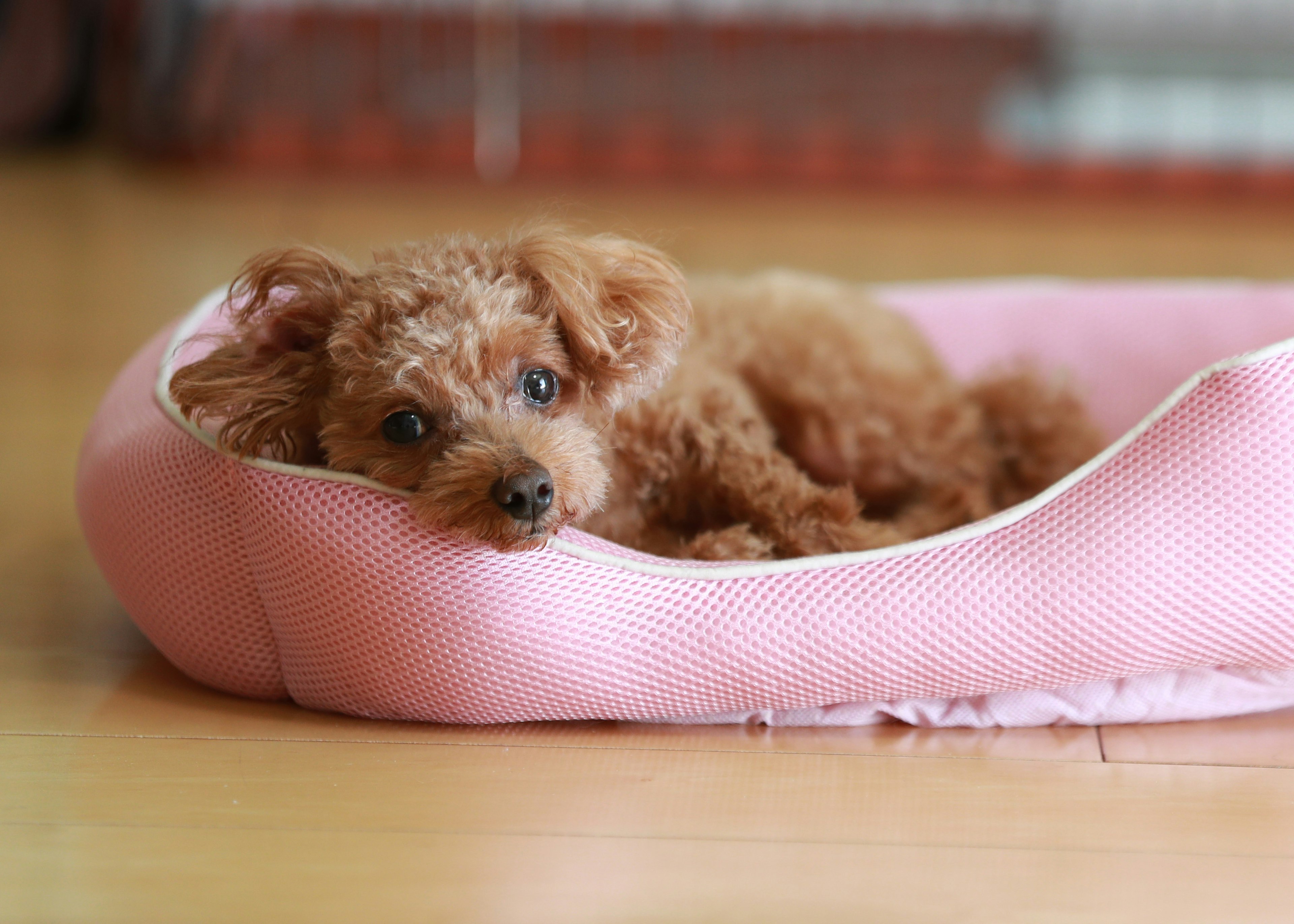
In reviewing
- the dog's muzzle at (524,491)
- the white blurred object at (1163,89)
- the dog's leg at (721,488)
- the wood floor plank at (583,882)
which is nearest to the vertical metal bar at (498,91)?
the white blurred object at (1163,89)

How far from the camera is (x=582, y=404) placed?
58.0 inches

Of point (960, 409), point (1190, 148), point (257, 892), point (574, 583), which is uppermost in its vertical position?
point (1190, 148)

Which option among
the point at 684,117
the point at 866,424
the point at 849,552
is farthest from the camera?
the point at 684,117

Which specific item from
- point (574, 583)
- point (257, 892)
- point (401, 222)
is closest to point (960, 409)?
point (574, 583)

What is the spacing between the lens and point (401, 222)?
3932 millimetres

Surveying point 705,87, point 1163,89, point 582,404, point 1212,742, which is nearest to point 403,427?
point 582,404

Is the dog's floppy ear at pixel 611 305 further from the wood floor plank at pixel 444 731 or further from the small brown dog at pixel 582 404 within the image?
the wood floor plank at pixel 444 731

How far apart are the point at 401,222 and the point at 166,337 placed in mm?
2252

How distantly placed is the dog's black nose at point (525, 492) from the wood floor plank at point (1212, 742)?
0.62 meters

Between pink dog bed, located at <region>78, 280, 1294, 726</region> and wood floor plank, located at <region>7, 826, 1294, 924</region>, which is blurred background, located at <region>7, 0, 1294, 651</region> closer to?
pink dog bed, located at <region>78, 280, 1294, 726</region>

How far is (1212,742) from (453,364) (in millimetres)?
865

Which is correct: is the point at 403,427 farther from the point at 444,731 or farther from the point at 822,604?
the point at 822,604

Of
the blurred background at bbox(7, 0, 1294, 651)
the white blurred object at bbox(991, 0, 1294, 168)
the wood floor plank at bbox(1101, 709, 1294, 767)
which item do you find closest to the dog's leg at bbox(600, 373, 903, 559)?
the wood floor plank at bbox(1101, 709, 1294, 767)

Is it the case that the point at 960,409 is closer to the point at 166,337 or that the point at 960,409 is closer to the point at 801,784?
the point at 801,784
